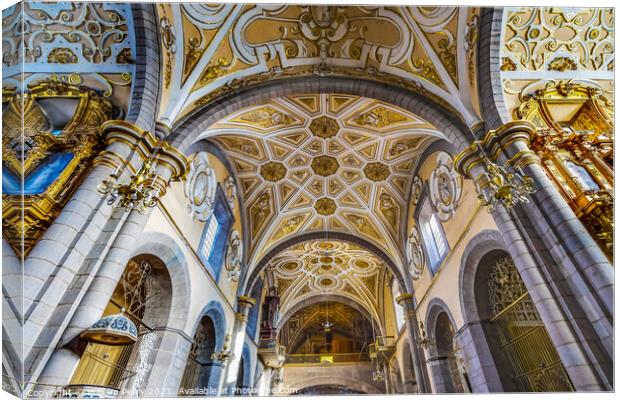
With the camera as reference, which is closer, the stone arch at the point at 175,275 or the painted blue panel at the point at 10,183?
the painted blue panel at the point at 10,183

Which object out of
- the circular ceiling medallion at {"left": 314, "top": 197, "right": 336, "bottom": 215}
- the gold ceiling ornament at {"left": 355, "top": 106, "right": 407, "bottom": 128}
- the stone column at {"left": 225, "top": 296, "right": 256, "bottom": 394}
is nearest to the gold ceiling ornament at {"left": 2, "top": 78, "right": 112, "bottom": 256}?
the gold ceiling ornament at {"left": 355, "top": 106, "right": 407, "bottom": 128}

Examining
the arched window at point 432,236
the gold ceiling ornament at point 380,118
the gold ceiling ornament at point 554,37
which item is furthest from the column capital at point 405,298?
the gold ceiling ornament at point 554,37

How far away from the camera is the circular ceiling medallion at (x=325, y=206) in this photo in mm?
12086

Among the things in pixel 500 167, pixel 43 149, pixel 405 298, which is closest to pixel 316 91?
pixel 500 167

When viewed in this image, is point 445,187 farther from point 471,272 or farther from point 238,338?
point 238,338

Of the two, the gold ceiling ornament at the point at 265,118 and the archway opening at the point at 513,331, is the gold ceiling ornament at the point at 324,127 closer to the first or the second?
the gold ceiling ornament at the point at 265,118

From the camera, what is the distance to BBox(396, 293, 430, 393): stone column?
950cm

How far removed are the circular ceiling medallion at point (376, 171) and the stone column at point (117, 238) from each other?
6.81 meters

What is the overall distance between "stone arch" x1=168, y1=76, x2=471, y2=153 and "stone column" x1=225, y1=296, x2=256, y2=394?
6.58 metres

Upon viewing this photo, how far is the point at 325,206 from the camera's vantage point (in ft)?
40.0

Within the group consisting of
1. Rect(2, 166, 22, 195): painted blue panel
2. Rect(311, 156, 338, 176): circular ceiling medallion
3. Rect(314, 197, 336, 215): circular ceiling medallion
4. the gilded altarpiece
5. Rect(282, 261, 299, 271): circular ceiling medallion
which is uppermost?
Rect(311, 156, 338, 176): circular ceiling medallion

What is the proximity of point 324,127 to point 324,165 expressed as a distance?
1.69 metres

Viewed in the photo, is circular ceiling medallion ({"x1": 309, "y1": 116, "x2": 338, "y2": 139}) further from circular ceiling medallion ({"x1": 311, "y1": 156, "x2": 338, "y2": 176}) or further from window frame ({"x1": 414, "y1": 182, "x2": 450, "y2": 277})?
window frame ({"x1": 414, "y1": 182, "x2": 450, "y2": 277})

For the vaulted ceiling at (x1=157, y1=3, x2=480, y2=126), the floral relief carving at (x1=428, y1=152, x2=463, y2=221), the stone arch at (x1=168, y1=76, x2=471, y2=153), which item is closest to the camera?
the vaulted ceiling at (x1=157, y1=3, x2=480, y2=126)
